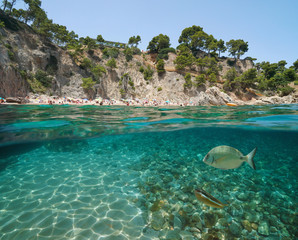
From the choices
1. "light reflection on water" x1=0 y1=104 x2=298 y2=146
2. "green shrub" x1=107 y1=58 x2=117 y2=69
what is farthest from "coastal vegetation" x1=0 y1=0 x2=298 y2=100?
"light reflection on water" x1=0 y1=104 x2=298 y2=146

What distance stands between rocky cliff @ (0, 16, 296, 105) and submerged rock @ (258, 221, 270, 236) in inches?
1256

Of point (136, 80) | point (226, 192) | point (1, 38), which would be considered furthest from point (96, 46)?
point (226, 192)

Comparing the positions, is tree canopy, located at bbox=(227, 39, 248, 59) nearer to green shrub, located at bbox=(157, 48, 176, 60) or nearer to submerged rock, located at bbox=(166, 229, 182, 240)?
green shrub, located at bbox=(157, 48, 176, 60)

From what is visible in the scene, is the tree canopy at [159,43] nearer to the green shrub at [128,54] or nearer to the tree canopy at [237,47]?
the green shrub at [128,54]

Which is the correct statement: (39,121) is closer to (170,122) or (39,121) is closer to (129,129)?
(129,129)

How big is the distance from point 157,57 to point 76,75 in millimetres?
33252

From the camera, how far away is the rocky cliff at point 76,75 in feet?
105

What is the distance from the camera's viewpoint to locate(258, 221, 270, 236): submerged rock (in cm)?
427

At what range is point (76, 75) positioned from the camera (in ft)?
142

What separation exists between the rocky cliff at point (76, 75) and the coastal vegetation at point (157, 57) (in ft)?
2.00

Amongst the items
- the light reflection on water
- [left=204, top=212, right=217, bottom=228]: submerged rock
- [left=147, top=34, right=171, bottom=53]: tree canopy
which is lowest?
[left=204, top=212, right=217, bottom=228]: submerged rock

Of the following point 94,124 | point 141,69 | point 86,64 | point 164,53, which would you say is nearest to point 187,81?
point 141,69

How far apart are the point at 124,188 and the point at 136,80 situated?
2036 inches

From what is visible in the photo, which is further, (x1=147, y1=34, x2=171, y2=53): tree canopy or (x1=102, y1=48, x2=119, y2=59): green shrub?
(x1=147, y1=34, x2=171, y2=53): tree canopy
